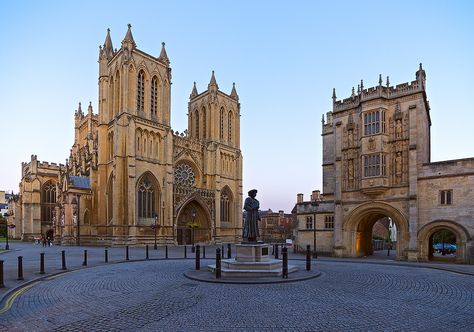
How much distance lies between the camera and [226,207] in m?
58.8

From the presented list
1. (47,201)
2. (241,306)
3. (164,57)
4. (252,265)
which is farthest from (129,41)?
A: (241,306)

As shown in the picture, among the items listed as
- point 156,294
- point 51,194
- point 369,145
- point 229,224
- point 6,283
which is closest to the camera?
point 156,294

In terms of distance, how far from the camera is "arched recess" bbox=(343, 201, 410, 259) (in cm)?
2548

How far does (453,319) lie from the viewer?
8367 mm

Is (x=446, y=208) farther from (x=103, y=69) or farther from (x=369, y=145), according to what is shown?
(x=103, y=69)

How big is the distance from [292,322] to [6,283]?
11.3 metres

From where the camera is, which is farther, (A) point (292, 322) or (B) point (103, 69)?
(B) point (103, 69)

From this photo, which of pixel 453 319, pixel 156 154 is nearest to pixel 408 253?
pixel 453 319

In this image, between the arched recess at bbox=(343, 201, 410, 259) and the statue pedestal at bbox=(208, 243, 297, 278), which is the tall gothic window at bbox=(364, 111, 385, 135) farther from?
the statue pedestal at bbox=(208, 243, 297, 278)

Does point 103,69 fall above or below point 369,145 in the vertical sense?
above

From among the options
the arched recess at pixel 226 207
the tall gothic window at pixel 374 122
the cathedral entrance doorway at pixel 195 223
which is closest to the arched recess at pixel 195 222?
the cathedral entrance doorway at pixel 195 223

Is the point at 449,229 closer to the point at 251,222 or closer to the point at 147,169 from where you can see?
the point at 251,222

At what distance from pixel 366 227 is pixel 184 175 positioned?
3115cm

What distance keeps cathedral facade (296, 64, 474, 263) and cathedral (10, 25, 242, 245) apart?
1819cm
